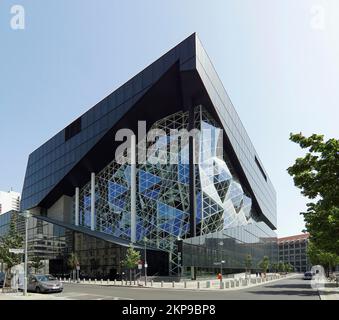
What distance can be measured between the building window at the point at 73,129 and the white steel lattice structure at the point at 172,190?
7.97 metres

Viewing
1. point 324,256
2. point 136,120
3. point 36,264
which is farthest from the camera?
point 324,256

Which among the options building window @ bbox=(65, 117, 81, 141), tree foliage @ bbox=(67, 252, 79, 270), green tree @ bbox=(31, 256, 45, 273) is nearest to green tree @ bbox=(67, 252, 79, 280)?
tree foliage @ bbox=(67, 252, 79, 270)

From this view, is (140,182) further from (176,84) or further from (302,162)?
(302,162)

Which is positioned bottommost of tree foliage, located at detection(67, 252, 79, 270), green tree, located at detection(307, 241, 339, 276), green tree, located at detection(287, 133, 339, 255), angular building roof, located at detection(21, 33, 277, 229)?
green tree, located at detection(307, 241, 339, 276)

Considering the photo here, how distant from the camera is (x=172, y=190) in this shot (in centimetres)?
6291

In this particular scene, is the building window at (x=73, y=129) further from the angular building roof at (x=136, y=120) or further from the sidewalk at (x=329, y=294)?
the sidewalk at (x=329, y=294)

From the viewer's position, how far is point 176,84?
5572cm

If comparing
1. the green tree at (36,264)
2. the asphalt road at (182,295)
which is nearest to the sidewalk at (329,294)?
the asphalt road at (182,295)

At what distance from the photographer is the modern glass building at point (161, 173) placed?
56.7m

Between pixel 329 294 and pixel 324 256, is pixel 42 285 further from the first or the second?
pixel 324 256

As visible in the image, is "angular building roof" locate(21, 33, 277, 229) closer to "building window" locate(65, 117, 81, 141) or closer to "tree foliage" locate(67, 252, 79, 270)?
"building window" locate(65, 117, 81, 141)

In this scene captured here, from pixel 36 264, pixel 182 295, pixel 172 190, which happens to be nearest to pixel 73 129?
pixel 172 190

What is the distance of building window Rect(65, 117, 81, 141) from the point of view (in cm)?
7172

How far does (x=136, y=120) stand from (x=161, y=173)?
9.08 m
